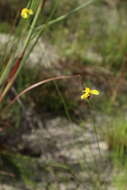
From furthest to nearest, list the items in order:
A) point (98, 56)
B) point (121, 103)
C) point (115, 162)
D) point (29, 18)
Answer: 1. point (98, 56)
2. point (121, 103)
3. point (115, 162)
4. point (29, 18)

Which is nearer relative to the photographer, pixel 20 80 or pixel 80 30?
pixel 20 80

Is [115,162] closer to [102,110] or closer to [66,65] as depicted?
[102,110]

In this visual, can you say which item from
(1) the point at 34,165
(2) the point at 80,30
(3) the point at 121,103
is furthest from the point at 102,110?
(2) the point at 80,30

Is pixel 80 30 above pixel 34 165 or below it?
above

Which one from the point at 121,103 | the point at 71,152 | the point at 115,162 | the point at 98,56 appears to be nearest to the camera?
the point at 115,162

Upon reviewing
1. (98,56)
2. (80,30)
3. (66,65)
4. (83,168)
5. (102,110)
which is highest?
(80,30)

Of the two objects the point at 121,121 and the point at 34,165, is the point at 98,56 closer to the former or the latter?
the point at 121,121
